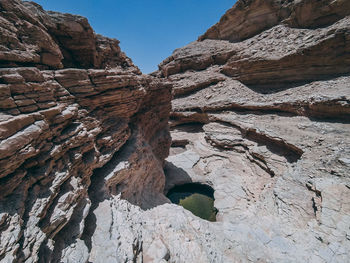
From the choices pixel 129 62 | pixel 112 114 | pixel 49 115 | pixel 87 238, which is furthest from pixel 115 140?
pixel 129 62

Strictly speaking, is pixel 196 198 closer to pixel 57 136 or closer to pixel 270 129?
pixel 270 129

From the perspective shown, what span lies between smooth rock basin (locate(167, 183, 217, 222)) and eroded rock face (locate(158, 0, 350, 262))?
0.92 meters

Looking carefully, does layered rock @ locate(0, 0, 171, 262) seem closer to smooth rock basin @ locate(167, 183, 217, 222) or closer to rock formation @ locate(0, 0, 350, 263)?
rock formation @ locate(0, 0, 350, 263)

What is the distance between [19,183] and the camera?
12.5 feet

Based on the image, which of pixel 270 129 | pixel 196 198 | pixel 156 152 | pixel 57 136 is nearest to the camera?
pixel 57 136

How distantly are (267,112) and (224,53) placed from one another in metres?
14.0

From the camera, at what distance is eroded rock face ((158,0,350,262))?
7.16 m

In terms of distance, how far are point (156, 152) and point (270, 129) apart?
12.0 m

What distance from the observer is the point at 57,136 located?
204 inches

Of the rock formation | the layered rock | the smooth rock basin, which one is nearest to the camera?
the layered rock

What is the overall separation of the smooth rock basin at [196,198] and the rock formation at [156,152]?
95cm

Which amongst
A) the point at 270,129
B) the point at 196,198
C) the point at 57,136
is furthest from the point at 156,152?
the point at 270,129

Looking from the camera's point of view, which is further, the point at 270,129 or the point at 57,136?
the point at 270,129

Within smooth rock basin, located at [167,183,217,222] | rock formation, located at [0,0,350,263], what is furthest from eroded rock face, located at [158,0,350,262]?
smooth rock basin, located at [167,183,217,222]
